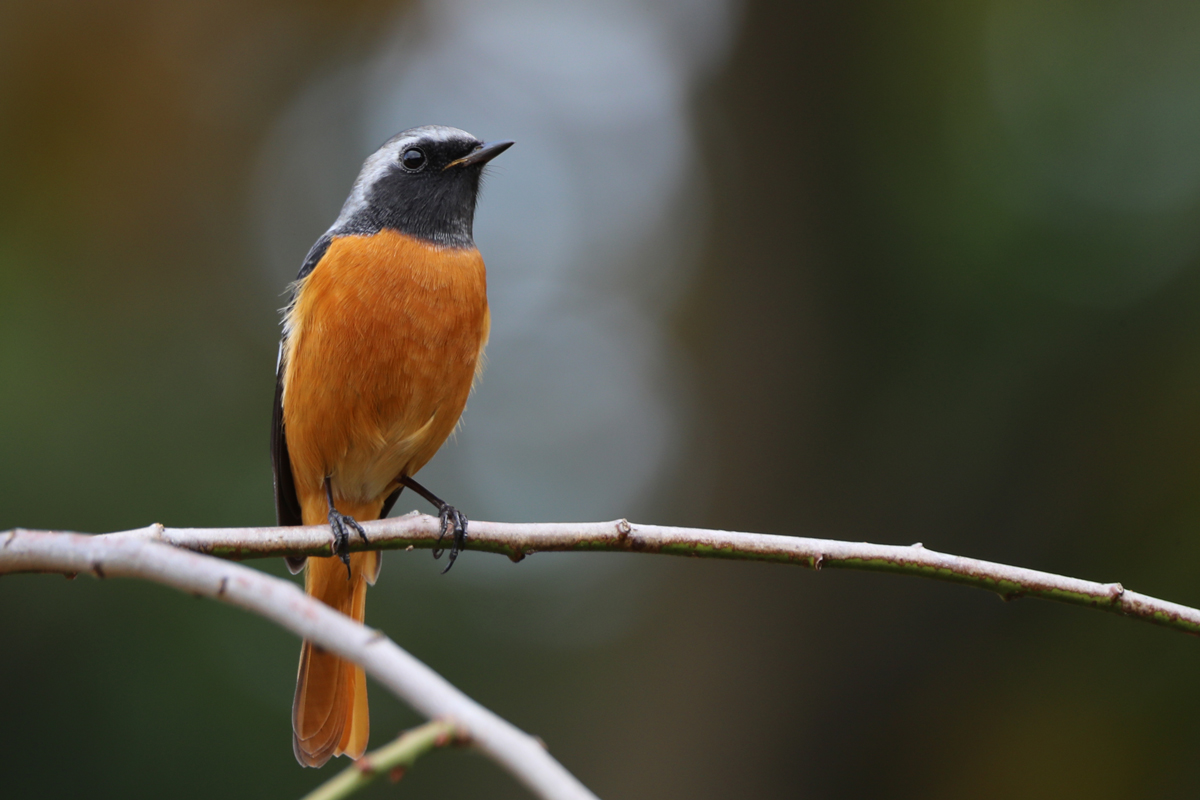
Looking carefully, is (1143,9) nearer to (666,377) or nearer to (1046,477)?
(1046,477)

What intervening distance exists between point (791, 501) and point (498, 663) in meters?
3.79

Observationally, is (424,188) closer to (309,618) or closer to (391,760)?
(309,618)

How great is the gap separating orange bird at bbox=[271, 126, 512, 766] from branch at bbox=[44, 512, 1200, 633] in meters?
0.95

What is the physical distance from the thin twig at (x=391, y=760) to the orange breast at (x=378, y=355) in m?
2.92

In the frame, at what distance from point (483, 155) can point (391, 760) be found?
404 cm

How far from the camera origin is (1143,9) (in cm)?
723

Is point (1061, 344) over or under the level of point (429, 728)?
over

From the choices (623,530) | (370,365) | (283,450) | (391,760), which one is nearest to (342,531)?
(370,365)

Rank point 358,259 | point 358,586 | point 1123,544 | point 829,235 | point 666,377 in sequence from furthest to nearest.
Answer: point 666,377, point 829,235, point 1123,544, point 358,586, point 358,259

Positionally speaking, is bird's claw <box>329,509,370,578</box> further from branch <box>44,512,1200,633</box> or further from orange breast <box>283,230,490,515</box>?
orange breast <box>283,230,490,515</box>

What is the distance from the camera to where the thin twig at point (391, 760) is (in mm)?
1148

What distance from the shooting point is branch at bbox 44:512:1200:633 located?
228cm

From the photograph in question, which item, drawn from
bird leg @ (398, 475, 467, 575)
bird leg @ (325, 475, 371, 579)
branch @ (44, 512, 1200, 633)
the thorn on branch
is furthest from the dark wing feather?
the thorn on branch

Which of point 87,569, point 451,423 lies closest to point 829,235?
point 451,423
